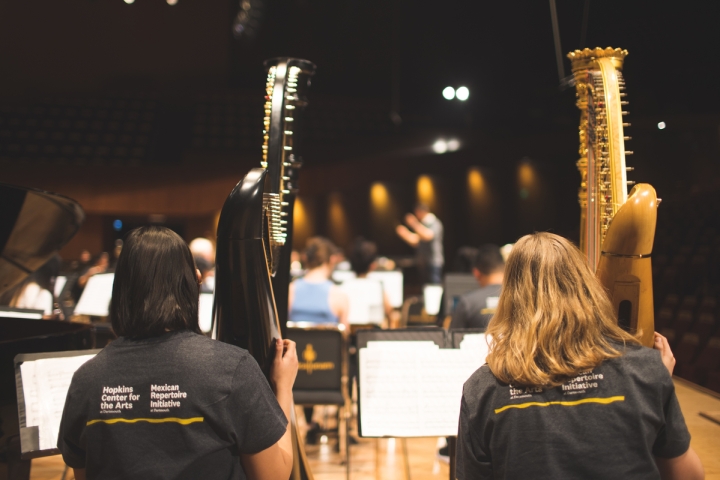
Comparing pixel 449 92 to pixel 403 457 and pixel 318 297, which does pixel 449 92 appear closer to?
pixel 318 297

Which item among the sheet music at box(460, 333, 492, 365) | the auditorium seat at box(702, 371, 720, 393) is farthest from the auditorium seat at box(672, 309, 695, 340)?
the sheet music at box(460, 333, 492, 365)

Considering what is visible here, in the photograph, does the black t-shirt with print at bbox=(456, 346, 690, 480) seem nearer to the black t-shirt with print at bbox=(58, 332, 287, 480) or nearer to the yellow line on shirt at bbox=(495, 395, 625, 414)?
the yellow line on shirt at bbox=(495, 395, 625, 414)

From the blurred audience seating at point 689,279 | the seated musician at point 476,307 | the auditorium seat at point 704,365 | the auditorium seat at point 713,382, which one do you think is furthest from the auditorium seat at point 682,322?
the seated musician at point 476,307

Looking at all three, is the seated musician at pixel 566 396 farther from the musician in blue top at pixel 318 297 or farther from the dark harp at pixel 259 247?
the musician in blue top at pixel 318 297

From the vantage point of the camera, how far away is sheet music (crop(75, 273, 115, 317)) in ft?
16.4

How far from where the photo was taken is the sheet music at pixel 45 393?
2.21m

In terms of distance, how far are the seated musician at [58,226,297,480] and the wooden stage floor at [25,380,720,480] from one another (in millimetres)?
2318

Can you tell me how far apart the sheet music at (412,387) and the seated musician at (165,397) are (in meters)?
1.22

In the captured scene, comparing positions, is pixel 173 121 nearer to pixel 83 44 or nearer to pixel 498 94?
pixel 83 44

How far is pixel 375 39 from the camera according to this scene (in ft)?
Answer: 38.3

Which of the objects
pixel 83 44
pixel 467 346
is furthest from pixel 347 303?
pixel 83 44

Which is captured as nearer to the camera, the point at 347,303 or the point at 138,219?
the point at 347,303

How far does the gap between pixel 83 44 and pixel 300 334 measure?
10.3 metres

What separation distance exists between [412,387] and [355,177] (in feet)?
32.0
